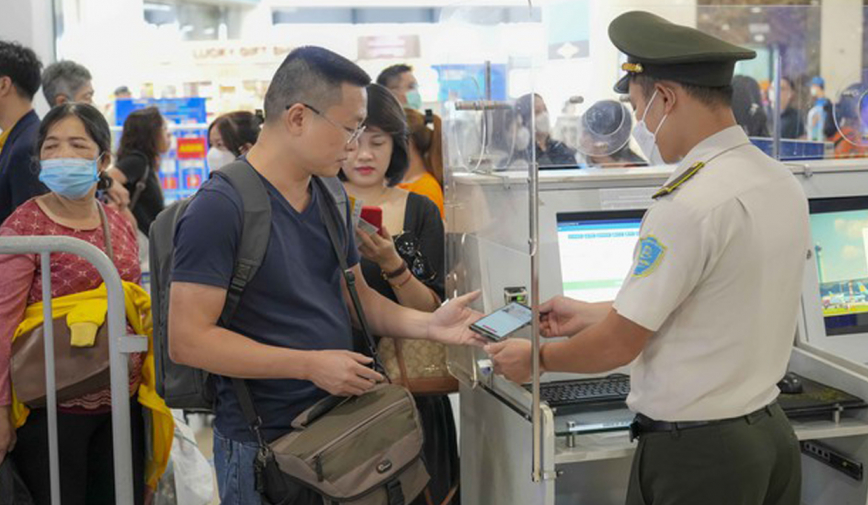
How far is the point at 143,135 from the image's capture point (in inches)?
201

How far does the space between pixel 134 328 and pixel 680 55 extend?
5.27 feet

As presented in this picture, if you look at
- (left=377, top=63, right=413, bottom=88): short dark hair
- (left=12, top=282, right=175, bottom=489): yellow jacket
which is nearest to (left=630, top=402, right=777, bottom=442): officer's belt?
(left=12, top=282, right=175, bottom=489): yellow jacket

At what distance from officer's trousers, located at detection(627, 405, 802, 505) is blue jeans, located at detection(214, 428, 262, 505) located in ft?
2.61

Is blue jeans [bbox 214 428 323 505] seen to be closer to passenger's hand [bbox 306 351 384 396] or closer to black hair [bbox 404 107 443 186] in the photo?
passenger's hand [bbox 306 351 384 396]

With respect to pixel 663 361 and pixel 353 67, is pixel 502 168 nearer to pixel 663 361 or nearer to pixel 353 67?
pixel 353 67

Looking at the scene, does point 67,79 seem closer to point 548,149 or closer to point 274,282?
point 548,149

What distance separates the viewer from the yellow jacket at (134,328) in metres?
2.56

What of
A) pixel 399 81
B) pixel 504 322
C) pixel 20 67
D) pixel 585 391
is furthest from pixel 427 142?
pixel 399 81

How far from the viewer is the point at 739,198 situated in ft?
6.02

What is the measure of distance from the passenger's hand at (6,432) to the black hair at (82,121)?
756mm

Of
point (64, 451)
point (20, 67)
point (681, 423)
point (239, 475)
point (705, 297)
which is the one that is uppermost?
point (20, 67)

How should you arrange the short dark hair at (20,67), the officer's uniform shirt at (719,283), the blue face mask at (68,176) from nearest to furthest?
the officer's uniform shirt at (719,283), the blue face mask at (68,176), the short dark hair at (20,67)

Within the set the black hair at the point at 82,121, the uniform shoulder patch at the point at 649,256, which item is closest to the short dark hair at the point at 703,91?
the uniform shoulder patch at the point at 649,256

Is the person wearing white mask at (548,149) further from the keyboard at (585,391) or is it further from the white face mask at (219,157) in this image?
the white face mask at (219,157)
